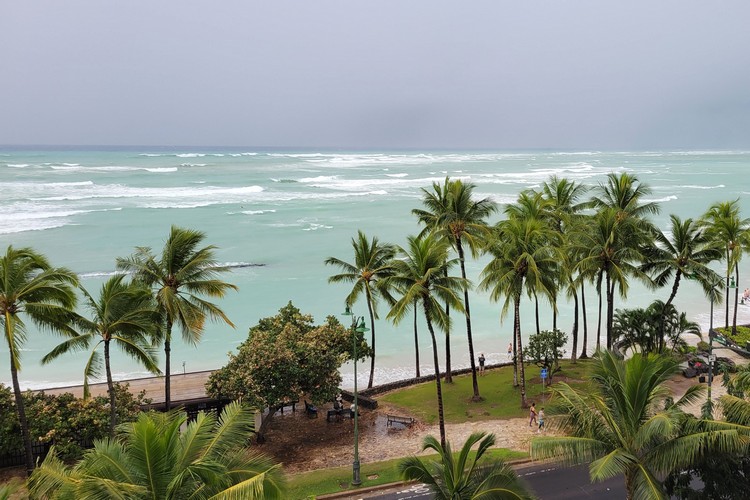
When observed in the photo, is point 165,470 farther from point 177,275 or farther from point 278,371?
point 278,371

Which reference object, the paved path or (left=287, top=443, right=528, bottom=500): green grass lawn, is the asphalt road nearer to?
(left=287, top=443, right=528, bottom=500): green grass lawn

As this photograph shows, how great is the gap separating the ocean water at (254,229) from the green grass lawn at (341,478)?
10803mm

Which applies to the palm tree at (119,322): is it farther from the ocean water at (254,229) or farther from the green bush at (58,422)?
the ocean water at (254,229)

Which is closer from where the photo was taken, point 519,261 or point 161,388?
point 519,261

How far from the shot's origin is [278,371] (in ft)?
70.2

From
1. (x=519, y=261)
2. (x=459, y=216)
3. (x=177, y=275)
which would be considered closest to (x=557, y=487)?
(x=519, y=261)

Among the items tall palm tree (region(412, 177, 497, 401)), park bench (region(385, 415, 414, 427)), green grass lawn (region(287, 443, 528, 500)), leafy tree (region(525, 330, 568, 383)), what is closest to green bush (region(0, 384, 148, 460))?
green grass lawn (region(287, 443, 528, 500))

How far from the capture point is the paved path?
23422mm

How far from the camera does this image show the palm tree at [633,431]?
11.1m

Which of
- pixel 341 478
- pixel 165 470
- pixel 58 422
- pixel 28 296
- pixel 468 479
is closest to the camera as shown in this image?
pixel 165 470

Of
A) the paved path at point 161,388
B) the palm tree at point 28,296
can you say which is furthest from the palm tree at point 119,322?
the paved path at point 161,388

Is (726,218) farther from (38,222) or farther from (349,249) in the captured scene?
(38,222)

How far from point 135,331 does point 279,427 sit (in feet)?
28.6

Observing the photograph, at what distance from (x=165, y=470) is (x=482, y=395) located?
65.2 ft
